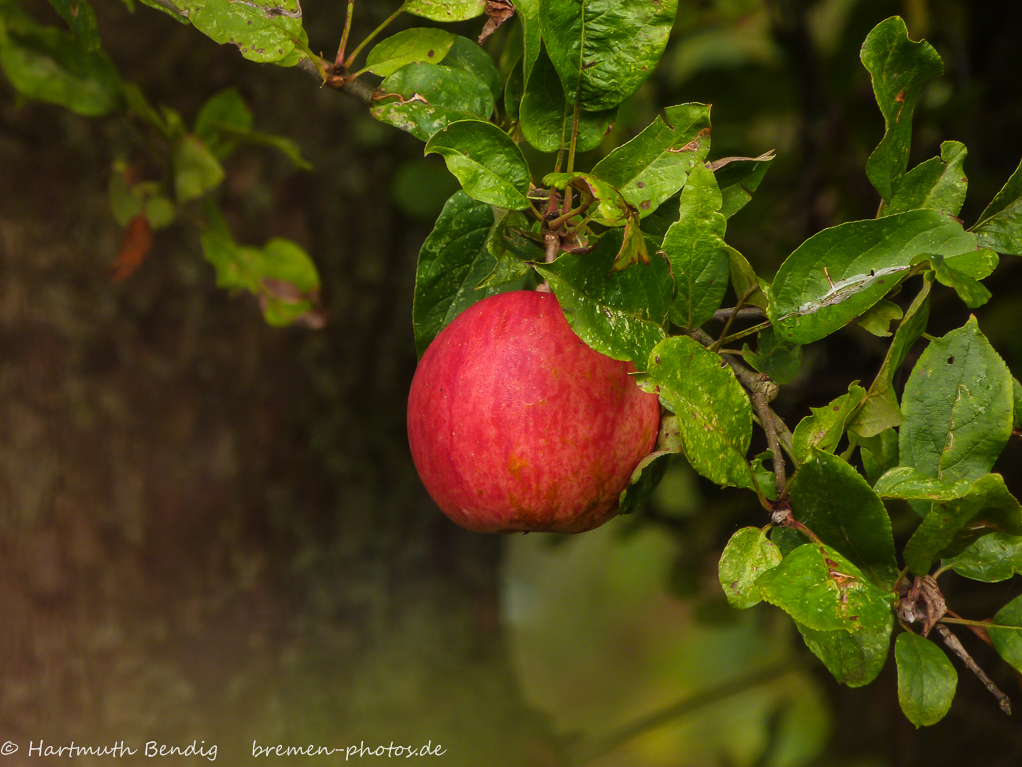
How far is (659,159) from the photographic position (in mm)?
460

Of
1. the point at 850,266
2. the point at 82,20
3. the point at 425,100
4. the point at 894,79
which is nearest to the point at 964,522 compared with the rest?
the point at 850,266

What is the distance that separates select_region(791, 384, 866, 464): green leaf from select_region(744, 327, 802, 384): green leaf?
0.06 metres

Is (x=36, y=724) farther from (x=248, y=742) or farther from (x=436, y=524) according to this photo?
(x=436, y=524)

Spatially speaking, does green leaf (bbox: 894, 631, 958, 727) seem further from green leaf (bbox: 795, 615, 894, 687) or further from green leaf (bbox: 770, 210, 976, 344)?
green leaf (bbox: 770, 210, 976, 344)

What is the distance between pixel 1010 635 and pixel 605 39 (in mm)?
436

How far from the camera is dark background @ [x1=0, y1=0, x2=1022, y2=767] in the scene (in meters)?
1.14

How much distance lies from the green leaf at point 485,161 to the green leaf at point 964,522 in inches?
11.5

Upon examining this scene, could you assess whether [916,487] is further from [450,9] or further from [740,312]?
[450,9]

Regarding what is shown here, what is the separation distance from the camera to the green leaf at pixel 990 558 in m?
0.45

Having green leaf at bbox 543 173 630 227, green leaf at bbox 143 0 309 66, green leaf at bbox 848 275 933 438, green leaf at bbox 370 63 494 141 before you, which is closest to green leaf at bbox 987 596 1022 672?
green leaf at bbox 848 275 933 438

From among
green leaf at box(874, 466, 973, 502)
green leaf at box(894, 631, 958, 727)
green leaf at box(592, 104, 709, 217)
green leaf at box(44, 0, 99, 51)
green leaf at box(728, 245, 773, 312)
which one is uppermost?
green leaf at box(44, 0, 99, 51)

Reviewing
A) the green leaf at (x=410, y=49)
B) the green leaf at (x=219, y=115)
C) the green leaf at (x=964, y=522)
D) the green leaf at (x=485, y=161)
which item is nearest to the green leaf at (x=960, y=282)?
the green leaf at (x=964, y=522)

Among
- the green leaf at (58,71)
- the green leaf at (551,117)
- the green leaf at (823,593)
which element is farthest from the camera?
the green leaf at (58,71)

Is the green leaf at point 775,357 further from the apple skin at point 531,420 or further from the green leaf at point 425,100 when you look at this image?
the green leaf at point 425,100
